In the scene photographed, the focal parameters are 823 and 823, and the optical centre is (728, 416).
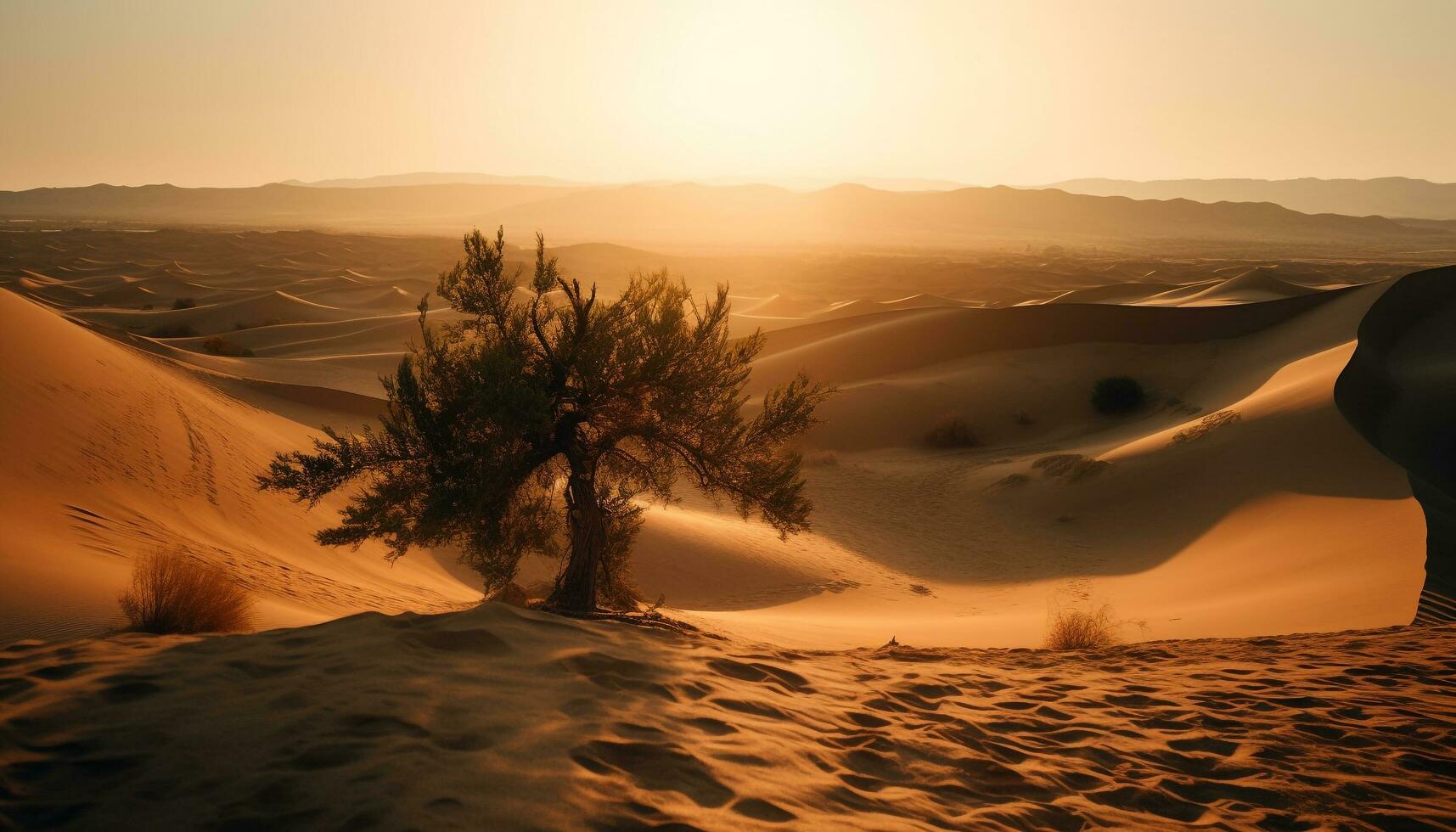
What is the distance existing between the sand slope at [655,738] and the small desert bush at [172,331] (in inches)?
1427

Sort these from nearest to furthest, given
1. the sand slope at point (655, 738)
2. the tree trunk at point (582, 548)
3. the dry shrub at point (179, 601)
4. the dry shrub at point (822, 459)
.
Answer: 1. the sand slope at point (655, 738)
2. the dry shrub at point (179, 601)
3. the tree trunk at point (582, 548)
4. the dry shrub at point (822, 459)

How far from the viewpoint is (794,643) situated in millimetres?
9031

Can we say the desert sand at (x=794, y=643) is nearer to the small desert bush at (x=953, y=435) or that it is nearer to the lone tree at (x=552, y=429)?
the small desert bush at (x=953, y=435)

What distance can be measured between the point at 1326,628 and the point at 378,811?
350 inches

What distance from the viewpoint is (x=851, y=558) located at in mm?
15438

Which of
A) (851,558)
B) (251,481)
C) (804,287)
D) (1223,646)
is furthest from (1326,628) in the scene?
(804,287)

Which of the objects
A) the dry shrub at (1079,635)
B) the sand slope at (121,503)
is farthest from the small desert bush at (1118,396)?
the sand slope at (121,503)

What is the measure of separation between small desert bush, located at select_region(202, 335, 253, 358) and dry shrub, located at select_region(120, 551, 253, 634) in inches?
1087

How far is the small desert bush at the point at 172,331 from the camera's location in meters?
35.0

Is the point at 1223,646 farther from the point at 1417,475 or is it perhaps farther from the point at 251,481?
the point at 251,481

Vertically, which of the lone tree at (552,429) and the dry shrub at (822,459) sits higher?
the lone tree at (552,429)

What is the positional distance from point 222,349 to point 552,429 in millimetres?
28273

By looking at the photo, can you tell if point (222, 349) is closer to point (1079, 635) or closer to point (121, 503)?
point (121, 503)

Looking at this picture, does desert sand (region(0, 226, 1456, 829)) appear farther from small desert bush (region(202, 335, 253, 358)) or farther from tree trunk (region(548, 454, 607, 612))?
small desert bush (region(202, 335, 253, 358))
